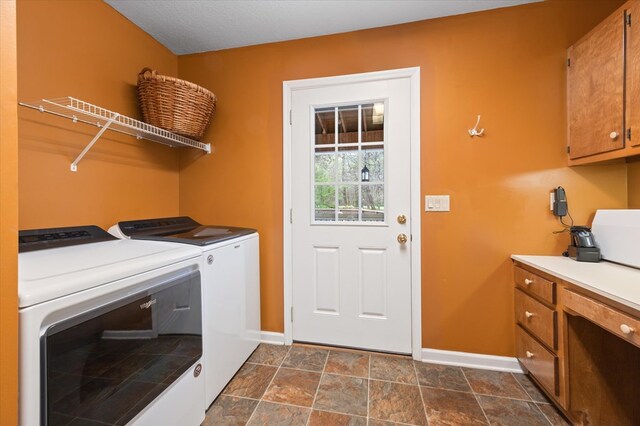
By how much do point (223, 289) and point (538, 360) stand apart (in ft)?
6.08

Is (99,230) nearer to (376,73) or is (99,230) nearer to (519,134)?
(376,73)

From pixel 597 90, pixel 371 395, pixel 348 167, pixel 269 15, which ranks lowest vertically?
pixel 371 395

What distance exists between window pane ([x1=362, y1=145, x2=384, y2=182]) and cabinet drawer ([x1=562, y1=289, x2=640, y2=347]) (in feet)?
3.97

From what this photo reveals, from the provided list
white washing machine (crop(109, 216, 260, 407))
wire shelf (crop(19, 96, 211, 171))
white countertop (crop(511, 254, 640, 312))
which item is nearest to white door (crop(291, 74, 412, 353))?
white washing machine (crop(109, 216, 260, 407))

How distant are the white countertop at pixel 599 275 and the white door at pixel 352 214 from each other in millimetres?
780

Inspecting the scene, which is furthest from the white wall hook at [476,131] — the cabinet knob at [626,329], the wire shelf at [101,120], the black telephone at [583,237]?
the wire shelf at [101,120]

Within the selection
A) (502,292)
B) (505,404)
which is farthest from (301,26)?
(505,404)

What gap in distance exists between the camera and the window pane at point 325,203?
201 cm

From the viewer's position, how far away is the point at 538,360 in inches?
57.5

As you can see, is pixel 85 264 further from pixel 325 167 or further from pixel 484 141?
pixel 484 141

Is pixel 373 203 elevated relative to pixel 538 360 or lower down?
elevated

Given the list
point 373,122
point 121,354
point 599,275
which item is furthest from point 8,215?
point 599,275

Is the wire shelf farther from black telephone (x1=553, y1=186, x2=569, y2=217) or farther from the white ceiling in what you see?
black telephone (x1=553, y1=186, x2=569, y2=217)

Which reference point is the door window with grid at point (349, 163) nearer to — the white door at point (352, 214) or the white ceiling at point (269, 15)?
the white door at point (352, 214)
